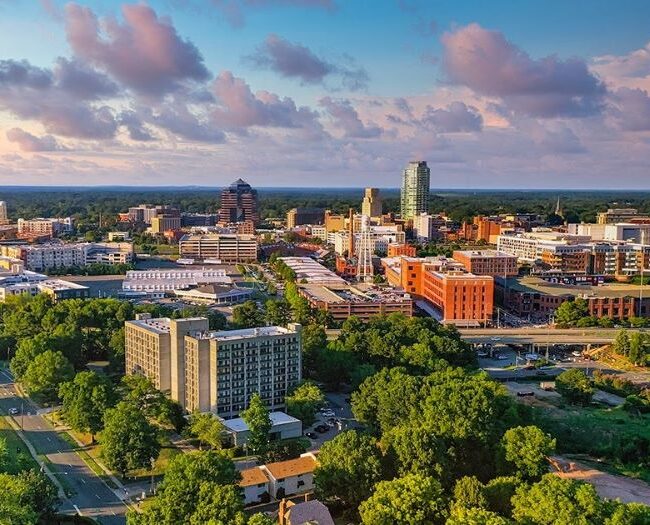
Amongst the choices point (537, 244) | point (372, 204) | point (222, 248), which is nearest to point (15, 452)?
point (537, 244)

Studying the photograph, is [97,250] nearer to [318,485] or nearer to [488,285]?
[488,285]

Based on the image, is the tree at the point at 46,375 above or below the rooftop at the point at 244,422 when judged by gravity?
above

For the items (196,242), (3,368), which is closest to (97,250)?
(196,242)

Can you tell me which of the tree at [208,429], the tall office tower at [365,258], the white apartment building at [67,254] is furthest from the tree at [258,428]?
the white apartment building at [67,254]

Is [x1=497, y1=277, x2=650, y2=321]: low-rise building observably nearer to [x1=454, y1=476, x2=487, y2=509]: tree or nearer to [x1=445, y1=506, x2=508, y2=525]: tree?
[x1=454, y1=476, x2=487, y2=509]: tree

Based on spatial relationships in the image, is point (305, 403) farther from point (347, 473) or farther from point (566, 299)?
point (566, 299)

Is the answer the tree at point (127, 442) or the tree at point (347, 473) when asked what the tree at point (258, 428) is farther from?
the tree at point (347, 473)
